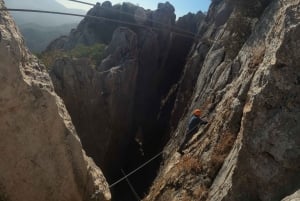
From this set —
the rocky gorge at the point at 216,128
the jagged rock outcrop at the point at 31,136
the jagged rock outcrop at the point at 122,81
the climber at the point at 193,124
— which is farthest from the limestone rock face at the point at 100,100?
the jagged rock outcrop at the point at 31,136

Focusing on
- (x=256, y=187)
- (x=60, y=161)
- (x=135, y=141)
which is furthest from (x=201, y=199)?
(x=135, y=141)

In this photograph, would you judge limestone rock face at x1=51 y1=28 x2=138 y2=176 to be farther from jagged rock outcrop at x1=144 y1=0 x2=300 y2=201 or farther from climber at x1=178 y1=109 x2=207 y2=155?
jagged rock outcrop at x1=144 y1=0 x2=300 y2=201

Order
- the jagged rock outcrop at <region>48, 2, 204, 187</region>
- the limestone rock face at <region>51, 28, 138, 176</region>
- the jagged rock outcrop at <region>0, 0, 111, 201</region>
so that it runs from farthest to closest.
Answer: the jagged rock outcrop at <region>48, 2, 204, 187</region> → the limestone rock face at <region>51, 28, 138, 176</region> → the jagged rock outcrop at <region>0, 0, 111, 201</region>

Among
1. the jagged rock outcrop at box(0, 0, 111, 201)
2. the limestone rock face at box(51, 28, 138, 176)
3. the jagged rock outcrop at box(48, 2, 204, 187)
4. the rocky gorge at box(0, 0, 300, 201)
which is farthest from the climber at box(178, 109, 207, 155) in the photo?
the limestone rock face at box(51, 28, 138, 176)

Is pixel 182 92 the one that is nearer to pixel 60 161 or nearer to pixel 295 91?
pixel 60 161

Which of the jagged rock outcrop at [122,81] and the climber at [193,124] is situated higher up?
the climber at [193,124]

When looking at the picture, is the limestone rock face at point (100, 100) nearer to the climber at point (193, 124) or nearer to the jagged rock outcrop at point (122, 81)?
the jagged rock outcrop at point (122, 81)

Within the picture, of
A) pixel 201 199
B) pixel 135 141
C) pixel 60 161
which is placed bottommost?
pixel 135 141
